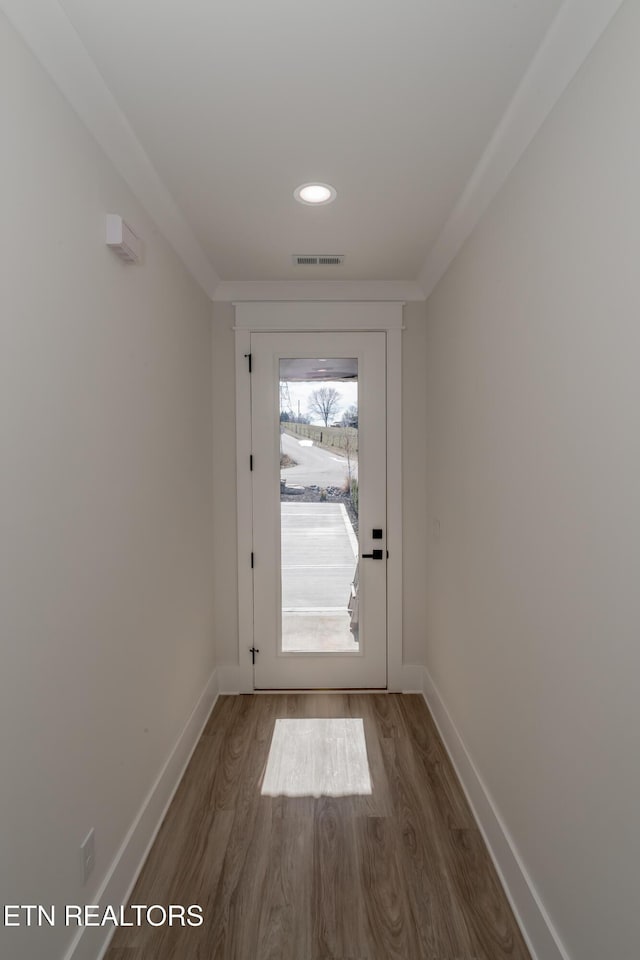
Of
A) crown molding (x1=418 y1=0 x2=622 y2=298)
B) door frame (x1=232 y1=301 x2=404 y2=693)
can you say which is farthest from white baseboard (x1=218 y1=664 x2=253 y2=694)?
crown molding (x1=418 y1=0 x2=622 y2=298)

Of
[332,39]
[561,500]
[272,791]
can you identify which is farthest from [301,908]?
[332,39]

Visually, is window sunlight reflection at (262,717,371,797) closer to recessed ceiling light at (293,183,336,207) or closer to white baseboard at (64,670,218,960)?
white baseboard at (64,670,218,960)

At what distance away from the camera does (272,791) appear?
88.7 inches

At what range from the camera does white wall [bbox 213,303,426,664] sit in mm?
3090

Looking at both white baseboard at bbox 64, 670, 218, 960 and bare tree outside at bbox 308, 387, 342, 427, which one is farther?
bare tree outside at bbox 308, 387, 342, 427

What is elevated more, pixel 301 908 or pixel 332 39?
pixel 332 39

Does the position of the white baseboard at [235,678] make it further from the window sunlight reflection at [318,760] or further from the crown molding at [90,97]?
the crown molding at [90,97]

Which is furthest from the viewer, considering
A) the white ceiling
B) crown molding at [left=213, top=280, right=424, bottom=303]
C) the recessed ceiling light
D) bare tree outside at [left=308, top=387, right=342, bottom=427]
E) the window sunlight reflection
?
bare tree outside at [left=308, top=387, right=342, bottom=427]

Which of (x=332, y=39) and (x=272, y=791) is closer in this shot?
(x=332, y=39)

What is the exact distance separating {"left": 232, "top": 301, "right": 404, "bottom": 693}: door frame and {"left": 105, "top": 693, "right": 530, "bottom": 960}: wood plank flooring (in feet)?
1.80

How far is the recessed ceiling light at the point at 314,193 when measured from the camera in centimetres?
193

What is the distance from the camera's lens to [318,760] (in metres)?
2.46

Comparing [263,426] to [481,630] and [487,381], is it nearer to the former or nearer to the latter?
[487,381]

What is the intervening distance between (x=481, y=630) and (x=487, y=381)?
1.00 meters
